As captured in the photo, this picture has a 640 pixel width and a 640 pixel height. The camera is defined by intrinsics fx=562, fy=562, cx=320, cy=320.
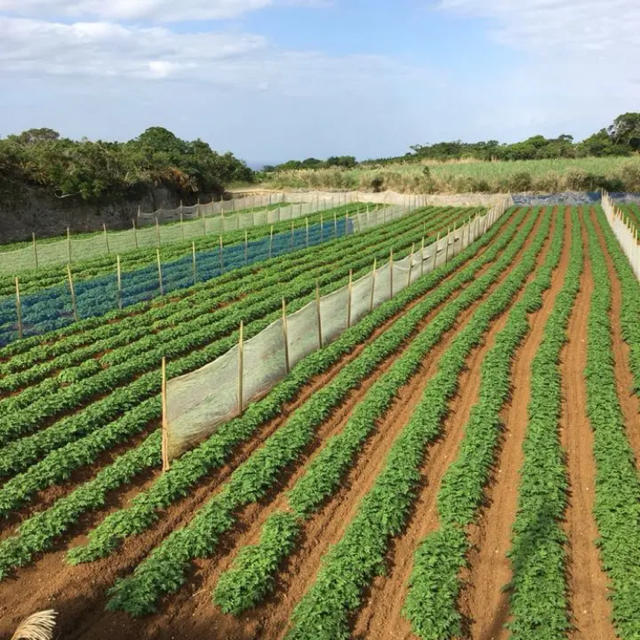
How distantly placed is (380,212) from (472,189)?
86.1 feet

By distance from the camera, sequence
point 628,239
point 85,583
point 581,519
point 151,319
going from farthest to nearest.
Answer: point 628,239 < point 151,319 < point 581,519 < point 85,583

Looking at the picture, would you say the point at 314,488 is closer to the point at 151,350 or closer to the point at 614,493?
the point at 614,493

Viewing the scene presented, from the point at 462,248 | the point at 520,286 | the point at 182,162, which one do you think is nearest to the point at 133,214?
the point at 182,162

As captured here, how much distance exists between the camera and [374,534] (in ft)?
23.4

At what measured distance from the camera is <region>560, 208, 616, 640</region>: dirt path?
613cm

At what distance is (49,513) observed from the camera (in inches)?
287

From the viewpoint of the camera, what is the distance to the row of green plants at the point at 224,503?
621 centimetres

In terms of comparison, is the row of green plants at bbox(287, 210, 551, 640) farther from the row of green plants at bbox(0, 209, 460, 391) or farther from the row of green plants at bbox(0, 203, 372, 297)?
the row of green plants at bbox(0, 203, 372, 297)

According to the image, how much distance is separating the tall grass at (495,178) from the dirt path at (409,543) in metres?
53.2

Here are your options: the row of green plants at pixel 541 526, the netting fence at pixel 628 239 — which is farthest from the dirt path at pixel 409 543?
the netting fence at pixel 628 239

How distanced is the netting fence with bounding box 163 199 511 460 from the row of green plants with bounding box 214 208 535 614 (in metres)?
1.97

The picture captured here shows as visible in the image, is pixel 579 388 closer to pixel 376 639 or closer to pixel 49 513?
pixel 376 639

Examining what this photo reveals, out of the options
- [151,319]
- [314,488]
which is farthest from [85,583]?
[151,319]

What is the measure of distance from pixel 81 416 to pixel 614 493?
8.52m
